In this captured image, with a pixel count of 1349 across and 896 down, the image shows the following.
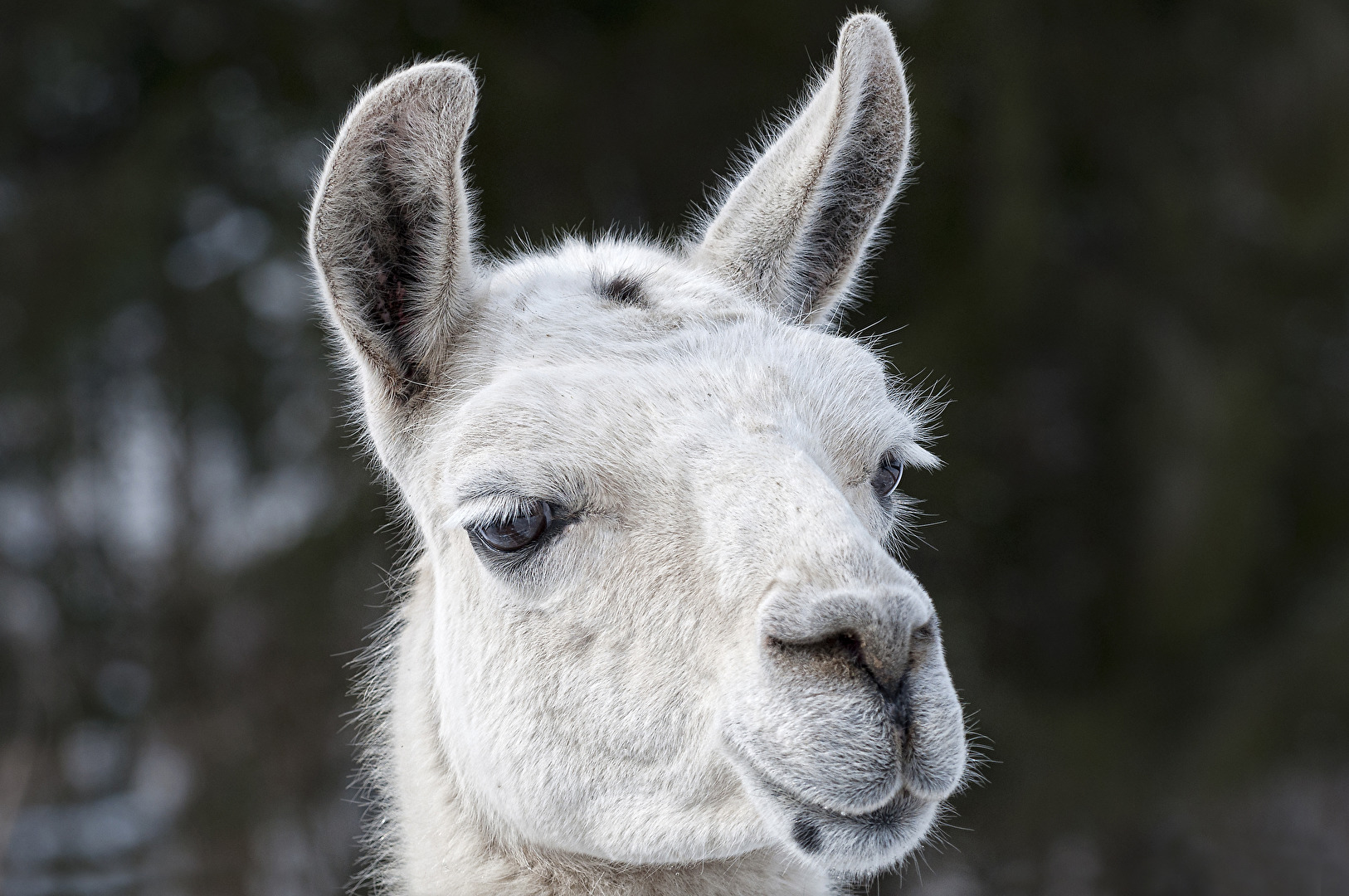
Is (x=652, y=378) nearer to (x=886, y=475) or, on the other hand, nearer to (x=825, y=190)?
(x=886, y=475)

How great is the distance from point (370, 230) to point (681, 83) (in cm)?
557

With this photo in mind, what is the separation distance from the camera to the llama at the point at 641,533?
2.10 m

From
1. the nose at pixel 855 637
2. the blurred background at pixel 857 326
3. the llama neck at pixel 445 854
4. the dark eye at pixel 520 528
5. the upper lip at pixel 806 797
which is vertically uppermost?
the nose at pixel 855 637

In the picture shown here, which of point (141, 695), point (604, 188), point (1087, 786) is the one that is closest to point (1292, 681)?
point (1087, 786)

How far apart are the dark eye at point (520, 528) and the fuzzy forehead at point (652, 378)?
12cm

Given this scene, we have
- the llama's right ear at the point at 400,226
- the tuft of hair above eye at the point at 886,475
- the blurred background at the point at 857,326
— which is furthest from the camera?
the blurred background at the point at 857,326

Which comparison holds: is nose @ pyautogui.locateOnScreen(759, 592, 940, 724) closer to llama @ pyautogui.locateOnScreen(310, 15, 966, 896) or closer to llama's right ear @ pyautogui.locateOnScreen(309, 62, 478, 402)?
llama @ pyautogui.locateOnScreen(310, 15, 966, 896)

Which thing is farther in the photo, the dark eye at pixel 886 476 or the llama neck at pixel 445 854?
the dark eye at pixel 886 476

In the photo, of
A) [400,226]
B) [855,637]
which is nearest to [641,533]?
[855,637]

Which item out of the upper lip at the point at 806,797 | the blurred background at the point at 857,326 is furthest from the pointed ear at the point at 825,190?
the blurred background at the point at 857,326

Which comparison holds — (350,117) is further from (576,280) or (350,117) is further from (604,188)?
(604,188)

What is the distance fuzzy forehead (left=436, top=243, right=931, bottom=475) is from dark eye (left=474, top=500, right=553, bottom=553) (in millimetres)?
120

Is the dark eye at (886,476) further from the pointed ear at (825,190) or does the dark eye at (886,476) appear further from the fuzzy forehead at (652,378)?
the pointed ear at (825,190)

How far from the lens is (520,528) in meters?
2.53
